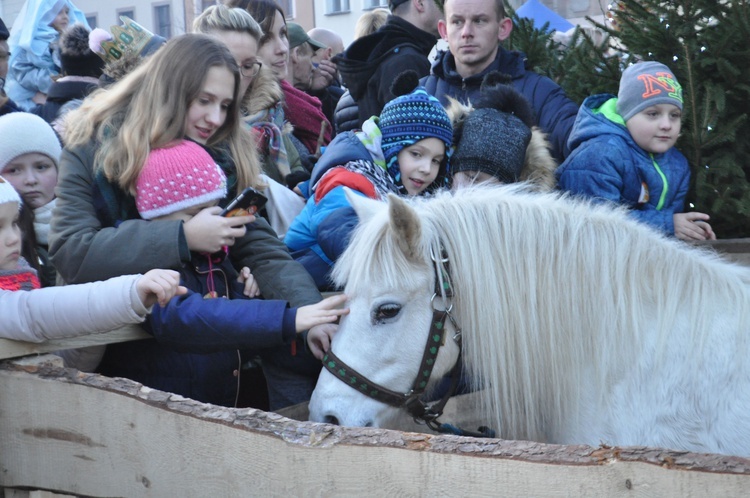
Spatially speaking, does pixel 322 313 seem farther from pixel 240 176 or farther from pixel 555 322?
pixel 240 176

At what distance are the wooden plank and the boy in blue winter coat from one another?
2.12 meters

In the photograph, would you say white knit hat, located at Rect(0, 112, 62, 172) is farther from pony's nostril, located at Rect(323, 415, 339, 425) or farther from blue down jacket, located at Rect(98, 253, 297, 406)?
pony's nostril, located at Rect(323, 415, 339, 425)

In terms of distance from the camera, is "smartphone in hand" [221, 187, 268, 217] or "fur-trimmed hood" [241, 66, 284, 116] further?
"fur-trimmed hood" [241, 66, 284, 116]

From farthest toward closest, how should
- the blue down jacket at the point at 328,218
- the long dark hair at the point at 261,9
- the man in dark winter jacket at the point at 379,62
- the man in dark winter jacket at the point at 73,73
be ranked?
the man in dark winter jacket at the point at 73,73, the long dark hair at the point at 261,9, the man in dark winter jacket at the point at 379,62, the blue down jacket at the point at 328,218

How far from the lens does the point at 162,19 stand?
34500 mm

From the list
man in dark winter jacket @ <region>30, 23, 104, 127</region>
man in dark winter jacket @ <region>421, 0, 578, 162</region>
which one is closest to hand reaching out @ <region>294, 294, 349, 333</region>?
man in dark winter jacket @ <region>421, 0, 578, 162</region>

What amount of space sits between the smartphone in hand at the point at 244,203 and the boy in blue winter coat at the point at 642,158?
161 cm

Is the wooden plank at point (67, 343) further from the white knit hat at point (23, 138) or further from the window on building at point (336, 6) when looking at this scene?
the window on building at point (336, 6)

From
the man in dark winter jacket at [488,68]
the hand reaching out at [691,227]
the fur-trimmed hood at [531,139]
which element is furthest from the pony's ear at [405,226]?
the man in dark winter jacket at [488,68]

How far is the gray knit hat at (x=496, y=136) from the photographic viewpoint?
3.52 metres

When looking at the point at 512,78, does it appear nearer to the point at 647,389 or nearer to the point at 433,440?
the point at 647,389

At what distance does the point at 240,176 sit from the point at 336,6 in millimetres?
30227

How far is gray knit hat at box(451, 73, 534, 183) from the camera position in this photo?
3.52 m

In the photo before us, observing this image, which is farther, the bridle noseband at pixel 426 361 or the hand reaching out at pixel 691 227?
the hand reaching out at pixel 691 227
